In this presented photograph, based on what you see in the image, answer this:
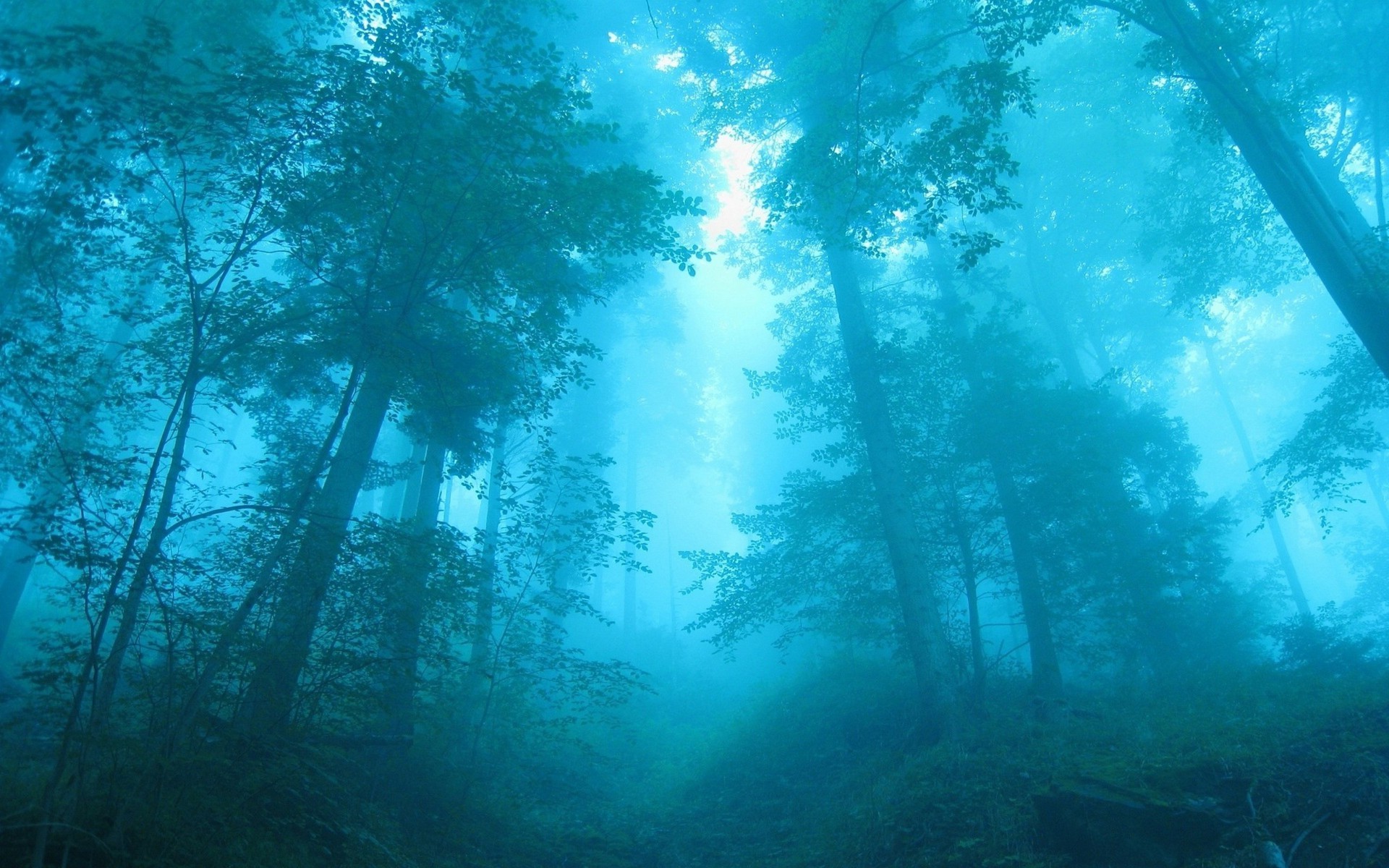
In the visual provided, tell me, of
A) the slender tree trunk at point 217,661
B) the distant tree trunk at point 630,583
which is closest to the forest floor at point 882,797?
the slender tree trunk at point 217,661

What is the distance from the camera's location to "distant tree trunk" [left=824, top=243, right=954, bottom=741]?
9453mm

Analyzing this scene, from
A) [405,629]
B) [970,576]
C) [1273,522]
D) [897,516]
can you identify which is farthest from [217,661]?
[1273,522]

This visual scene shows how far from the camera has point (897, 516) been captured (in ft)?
34.3

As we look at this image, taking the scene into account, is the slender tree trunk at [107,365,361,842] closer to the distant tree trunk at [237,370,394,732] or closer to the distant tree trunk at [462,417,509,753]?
the distant tree trunk at [237,370,394,732]

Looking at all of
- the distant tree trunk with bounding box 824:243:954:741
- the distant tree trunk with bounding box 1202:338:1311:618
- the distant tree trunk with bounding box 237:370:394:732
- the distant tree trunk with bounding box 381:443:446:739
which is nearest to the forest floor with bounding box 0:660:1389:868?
the distant tree trunk with bounding box 237:370:394:732

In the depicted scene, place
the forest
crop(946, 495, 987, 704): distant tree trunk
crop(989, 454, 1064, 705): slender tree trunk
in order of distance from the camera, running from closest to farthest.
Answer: the forest → crop(946, 495, 987, 704): distant tree trunk → crop(989, 454, 1064, 705): slender tree trunk

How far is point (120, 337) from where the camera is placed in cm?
1612

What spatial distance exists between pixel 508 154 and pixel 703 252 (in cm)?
265

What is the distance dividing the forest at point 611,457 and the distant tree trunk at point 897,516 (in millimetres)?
81

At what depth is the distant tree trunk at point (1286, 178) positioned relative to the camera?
757 cm

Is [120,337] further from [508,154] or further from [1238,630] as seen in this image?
[1238,630]

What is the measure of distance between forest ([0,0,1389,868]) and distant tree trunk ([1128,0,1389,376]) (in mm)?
63

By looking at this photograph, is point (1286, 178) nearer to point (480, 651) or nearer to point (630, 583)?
point (480, 651)

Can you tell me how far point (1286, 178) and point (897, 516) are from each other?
21.5ft
